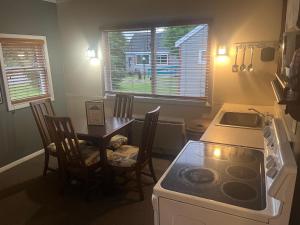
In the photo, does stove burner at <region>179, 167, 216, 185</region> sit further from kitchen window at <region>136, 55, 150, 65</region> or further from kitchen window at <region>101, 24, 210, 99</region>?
kitchen window at <region>136, 55, 150, 65</region>

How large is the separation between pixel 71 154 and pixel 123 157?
56cm

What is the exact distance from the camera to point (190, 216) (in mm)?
1147

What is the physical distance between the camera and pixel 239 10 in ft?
9.70

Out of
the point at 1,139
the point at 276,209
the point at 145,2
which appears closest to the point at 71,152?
the point at 1,139

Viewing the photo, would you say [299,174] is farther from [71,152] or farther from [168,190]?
[71,152]

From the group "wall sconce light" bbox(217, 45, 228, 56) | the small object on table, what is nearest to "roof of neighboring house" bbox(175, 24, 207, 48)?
"wall sconce light" bbox(217, 45, 228, 56)

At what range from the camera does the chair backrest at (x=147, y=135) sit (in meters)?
2.38

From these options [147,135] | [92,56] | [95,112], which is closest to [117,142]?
Answer: [95,112]

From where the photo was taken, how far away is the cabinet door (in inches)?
41.4

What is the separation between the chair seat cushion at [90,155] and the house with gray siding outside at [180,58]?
1545 mm

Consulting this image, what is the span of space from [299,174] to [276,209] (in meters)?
0.27

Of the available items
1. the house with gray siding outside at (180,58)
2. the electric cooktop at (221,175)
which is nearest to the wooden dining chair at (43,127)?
the house with gray siding outside at (180,58)

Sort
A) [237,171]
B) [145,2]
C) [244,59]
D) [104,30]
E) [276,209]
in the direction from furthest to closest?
[104,30] < [145,2] < [244,59] < [237,171] < [276,209]

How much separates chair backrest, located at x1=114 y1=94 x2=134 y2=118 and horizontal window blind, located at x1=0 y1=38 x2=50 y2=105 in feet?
4.42
